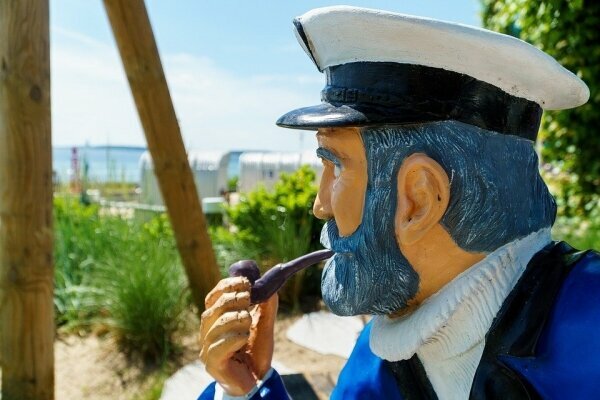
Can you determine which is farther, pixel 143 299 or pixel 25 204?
pixel 143 299

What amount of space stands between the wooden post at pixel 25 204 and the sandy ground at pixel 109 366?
0.68 m

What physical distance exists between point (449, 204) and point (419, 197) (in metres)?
0.04

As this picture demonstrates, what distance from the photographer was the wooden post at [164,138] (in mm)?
2588

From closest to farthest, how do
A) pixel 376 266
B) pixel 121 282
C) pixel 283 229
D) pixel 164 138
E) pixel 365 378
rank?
pixel 376 266
pixel 365 378
pixel 164 138
pixel 121 282
pixel 283 229

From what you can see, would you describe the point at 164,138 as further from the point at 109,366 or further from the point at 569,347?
the point at 569,347

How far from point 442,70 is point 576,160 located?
3.71 meters

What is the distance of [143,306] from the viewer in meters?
3.08

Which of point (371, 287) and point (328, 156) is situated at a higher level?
point (328, 156)

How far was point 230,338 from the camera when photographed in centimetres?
99

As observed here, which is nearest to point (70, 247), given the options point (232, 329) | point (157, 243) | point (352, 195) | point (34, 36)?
point (157, 243)

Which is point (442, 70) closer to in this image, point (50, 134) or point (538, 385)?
point (538, 385)

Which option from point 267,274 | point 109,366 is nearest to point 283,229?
point 109,366

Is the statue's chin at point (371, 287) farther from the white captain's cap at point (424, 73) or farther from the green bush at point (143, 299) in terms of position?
the green bush at point (143, 299)

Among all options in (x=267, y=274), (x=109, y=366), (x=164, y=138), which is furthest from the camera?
(x=109, y=366)
